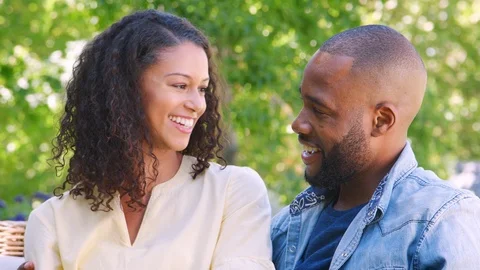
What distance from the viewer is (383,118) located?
2.84 metres

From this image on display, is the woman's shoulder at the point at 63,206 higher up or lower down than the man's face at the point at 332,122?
lower down

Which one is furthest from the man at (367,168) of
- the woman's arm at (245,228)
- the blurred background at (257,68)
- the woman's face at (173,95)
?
the blurred background at (257,68)

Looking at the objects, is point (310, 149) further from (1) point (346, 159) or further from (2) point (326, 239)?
(2) point (326, 239)

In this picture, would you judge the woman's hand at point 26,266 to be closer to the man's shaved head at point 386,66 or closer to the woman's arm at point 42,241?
the woman's arm at point 42,241

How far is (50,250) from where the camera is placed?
10.1 ft

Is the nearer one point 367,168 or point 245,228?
point 367,168

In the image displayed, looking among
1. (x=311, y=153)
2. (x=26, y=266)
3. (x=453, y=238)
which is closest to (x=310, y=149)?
(x=311, y=153)

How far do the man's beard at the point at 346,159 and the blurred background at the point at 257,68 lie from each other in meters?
1.57

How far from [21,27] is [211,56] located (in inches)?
175

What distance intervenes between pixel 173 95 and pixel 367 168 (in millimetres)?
676

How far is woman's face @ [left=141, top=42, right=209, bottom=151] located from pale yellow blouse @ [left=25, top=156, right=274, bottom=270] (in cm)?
19


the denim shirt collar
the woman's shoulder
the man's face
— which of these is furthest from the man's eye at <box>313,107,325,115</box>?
the woman's shoulder

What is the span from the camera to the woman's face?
9.77ft

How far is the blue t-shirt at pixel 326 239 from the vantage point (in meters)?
2.88
